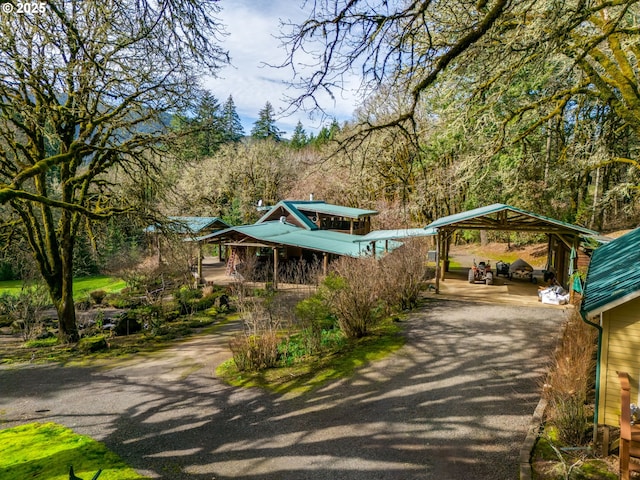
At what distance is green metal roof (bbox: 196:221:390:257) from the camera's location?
68.6 ft

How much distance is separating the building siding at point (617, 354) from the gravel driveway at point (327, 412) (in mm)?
1304

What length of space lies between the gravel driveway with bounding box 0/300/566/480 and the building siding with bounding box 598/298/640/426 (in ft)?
4.28

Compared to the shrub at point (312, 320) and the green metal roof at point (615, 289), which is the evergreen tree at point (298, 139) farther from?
the green metal roof at point (615, 289)

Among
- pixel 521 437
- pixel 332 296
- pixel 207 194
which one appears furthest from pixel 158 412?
pixel 207 194

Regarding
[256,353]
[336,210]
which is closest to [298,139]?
[336,210]

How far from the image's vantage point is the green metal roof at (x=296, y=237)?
20916mm

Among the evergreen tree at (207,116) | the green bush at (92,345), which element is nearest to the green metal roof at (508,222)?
the evergreen tree at (207,116)

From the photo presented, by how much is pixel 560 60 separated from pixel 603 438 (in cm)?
1097

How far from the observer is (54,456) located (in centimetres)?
617

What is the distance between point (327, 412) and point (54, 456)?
449cm

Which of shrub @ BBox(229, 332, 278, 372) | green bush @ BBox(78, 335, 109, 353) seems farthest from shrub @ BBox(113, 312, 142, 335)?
shrub @ BBox(229, 332, 278, 372)

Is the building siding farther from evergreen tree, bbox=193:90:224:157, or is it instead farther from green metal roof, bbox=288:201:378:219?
green metal roof, bbox=288:201:378:219

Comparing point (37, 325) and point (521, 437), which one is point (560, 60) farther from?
point (37, 325)

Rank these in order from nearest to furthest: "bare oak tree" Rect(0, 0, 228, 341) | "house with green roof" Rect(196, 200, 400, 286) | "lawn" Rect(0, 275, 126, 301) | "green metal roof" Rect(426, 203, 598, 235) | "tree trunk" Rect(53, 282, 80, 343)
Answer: "bare oak tree" Rect(0, 0, 228, 341), "tree trunk" Rect(53, 282, 80, 343), "green metal roof" Rect(426, 203, 598, 235), "house with green roof" Rect(196, 200, 400, 286), "lawn" Rect(0, 275, 126, 301)
